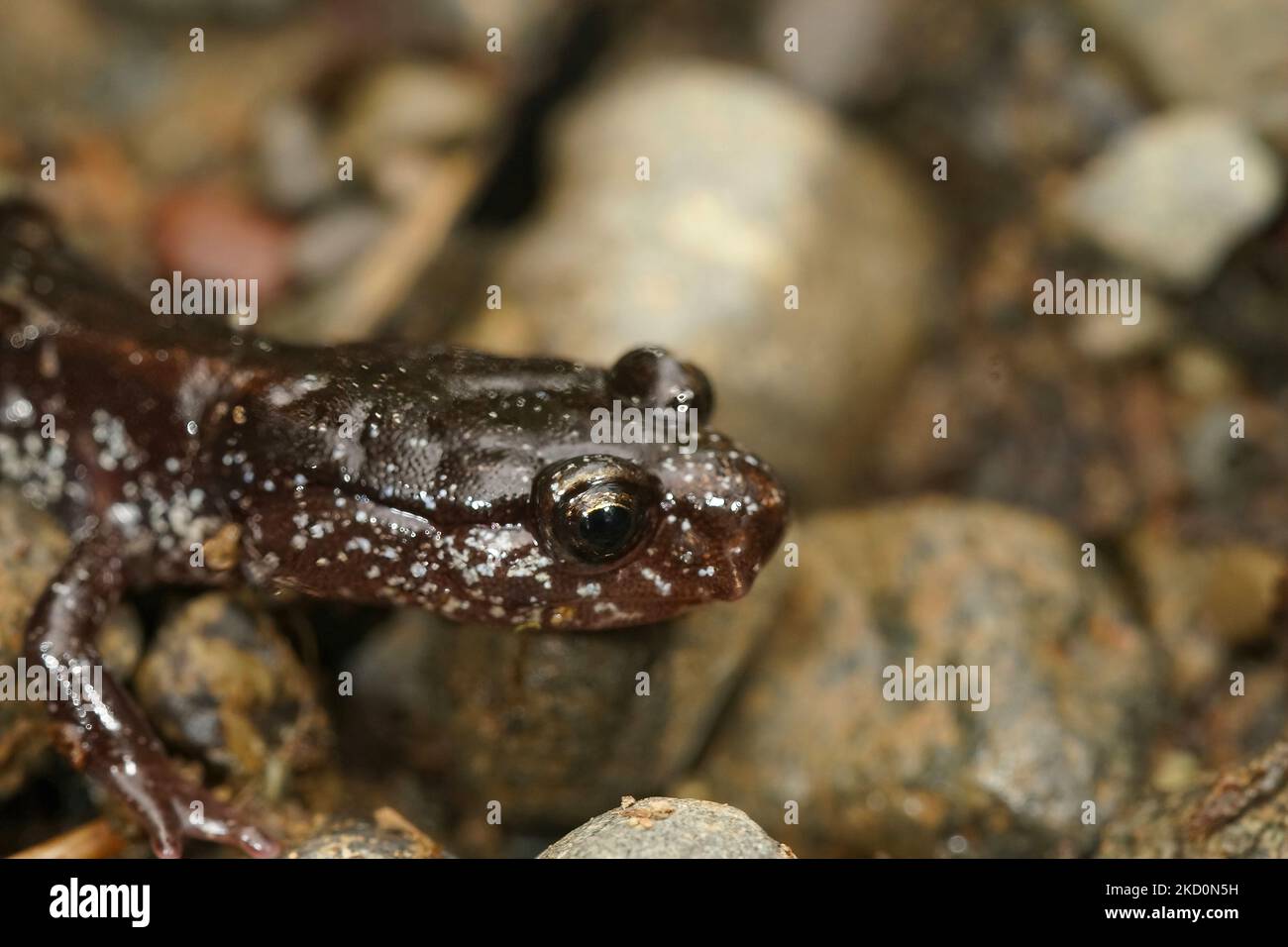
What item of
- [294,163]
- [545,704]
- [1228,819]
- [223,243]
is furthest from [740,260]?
[1228,819]

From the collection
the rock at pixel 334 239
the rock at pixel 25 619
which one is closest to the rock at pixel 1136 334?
the rock at pixel 334 239

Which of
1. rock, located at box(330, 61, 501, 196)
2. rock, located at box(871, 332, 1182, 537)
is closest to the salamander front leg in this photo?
rock, located at box(330, 61, 501, 196)

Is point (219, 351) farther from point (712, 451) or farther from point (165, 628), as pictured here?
point (712, 451)

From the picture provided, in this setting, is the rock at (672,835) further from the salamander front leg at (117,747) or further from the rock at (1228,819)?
the rock at (1228,819)

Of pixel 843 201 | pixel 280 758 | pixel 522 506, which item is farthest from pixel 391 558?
pixel 843 201

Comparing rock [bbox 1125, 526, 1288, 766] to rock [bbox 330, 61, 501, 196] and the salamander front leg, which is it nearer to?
the salamander front leg

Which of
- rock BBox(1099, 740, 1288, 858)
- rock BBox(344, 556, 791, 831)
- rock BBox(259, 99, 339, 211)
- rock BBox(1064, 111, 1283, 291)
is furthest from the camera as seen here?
rock BBox(259, 99, 339, 211)

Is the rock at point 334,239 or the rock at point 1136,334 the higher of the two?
the rock at point 334,239
